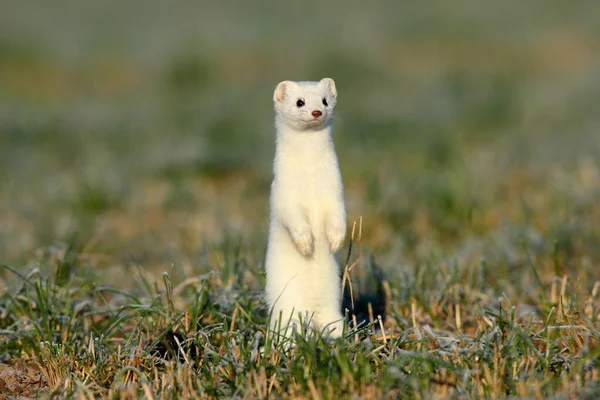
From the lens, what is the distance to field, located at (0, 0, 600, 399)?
3.30 m

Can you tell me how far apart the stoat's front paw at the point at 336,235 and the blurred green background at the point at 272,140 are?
39.0 inches

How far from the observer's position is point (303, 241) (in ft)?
10.9

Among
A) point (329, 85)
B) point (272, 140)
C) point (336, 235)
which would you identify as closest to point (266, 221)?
point (329, 85)

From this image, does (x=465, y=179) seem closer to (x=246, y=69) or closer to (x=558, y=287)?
(x=558, y=287)

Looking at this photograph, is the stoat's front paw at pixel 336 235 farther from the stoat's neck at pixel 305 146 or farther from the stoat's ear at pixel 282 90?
the stoat's ear at pixel 282 90

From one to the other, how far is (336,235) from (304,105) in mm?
609

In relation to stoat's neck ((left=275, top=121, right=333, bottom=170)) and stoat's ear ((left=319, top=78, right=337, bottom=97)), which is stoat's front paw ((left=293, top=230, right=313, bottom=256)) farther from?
stoat's ear ((left=319, top=78, right=337, bottom=97))

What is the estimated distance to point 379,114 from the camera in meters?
11.5

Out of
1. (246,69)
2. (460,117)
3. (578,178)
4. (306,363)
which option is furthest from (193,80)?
(306,363)

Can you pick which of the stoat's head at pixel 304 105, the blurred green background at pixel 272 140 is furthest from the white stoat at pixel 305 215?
the blurred green background at pixel 272 140

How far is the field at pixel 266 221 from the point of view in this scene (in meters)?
3.30

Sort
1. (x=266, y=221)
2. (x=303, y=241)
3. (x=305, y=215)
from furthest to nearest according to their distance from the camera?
(x=266, y=221), (x=305, y=215), (x=303, y=241)

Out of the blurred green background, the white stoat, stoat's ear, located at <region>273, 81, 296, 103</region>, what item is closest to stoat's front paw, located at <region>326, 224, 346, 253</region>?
the white stoat

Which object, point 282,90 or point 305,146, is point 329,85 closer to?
point 282,90
